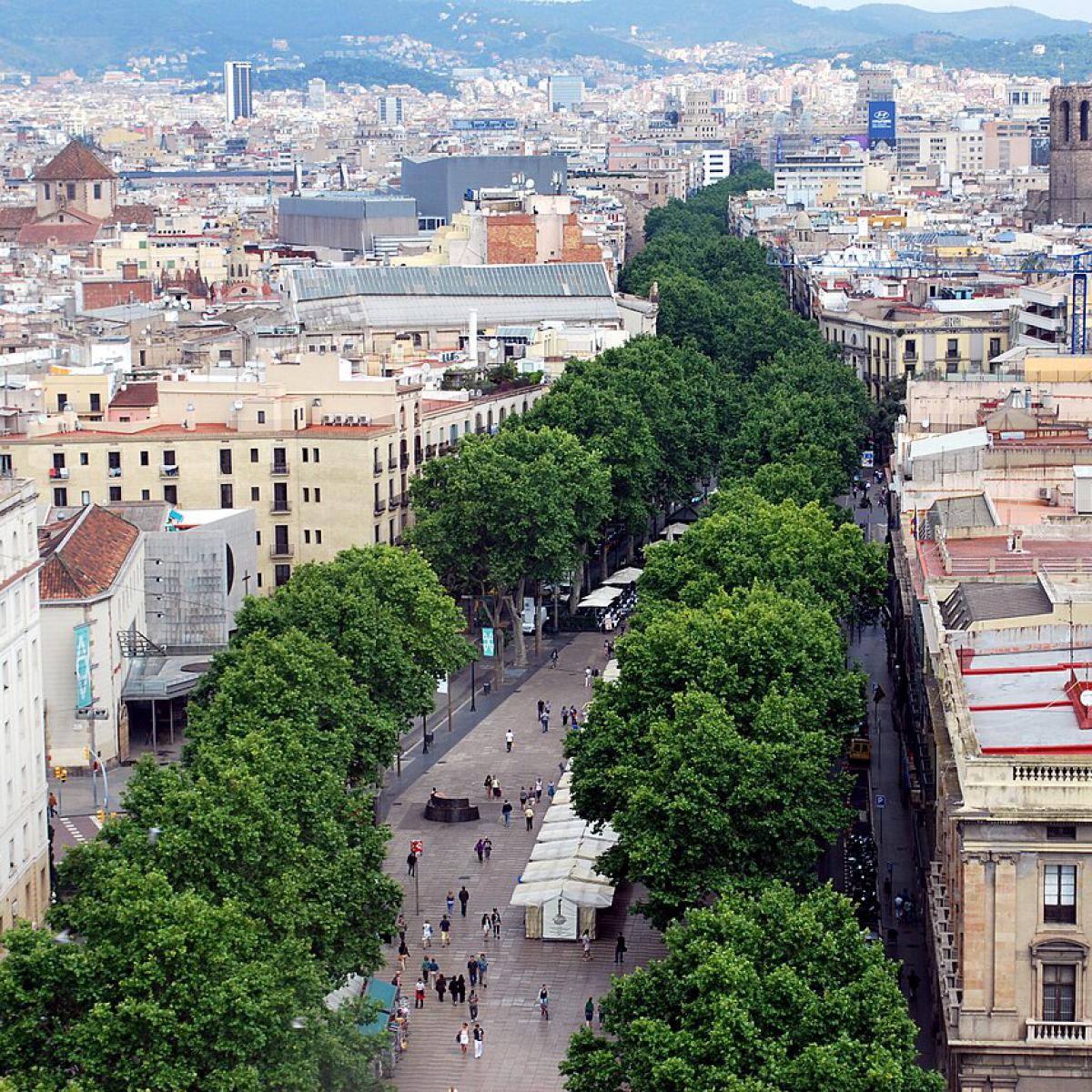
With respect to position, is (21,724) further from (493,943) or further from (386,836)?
(493,943)

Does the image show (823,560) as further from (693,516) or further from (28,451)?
(693,516)

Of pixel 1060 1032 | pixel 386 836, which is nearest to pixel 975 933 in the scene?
pixel 1060 1032

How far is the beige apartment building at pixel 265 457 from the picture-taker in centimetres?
10881

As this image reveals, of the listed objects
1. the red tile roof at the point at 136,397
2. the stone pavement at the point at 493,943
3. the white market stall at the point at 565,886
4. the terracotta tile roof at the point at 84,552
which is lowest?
the stone pavement at the point at 493,943

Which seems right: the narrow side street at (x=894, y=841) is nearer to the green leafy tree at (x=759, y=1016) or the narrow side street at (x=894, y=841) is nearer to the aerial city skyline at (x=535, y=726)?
the aerial city skyline at (x=535, y=726)

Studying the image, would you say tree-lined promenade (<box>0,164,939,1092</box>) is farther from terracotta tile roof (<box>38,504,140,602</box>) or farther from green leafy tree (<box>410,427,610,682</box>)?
terracotta tile roof (<box>38,504,140,602</box>)

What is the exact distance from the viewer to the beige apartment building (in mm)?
108812

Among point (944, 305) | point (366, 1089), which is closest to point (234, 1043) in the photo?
point (366, 1089)

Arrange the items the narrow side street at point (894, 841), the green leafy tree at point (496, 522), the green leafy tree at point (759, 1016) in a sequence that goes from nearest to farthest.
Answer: the green leafy tree at point (759, 1016)
the narrow side street at point (894, 841)
the green leafy tree at point (496, 522)

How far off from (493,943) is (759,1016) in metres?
21.8

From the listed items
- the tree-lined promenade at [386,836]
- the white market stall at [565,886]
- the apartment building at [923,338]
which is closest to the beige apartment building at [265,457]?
the tree-lined promenade at [386,836]

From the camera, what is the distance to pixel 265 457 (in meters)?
110

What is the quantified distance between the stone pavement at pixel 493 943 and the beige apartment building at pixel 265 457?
17616mm

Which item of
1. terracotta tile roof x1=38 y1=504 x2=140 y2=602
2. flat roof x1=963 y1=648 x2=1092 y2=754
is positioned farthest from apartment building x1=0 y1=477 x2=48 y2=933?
flat roof x1=963 y1=648 x2=1092 y2=754
